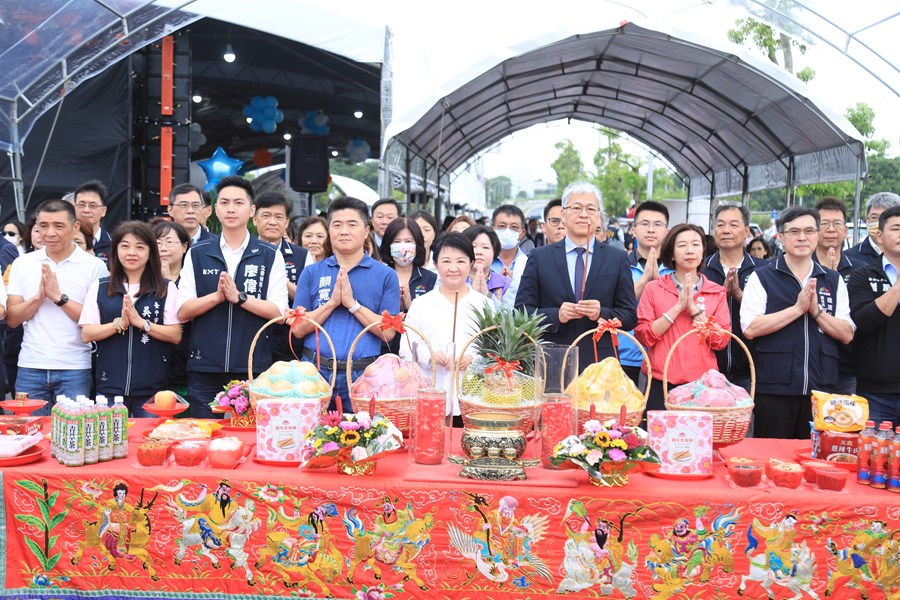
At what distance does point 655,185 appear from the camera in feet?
127

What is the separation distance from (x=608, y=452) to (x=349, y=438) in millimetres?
769

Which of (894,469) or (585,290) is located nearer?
(894,469)

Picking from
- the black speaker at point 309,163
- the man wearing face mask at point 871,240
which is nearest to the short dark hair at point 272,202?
the man wearing face mask at point 871,240

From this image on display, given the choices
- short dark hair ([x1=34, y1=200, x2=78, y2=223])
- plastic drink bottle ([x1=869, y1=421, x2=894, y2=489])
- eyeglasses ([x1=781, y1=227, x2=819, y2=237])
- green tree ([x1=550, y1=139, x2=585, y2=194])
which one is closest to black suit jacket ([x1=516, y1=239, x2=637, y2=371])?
eyeglasses ([x1=781, y1=227, x2=819, y2=237])

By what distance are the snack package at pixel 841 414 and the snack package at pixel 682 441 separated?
1.77 ft

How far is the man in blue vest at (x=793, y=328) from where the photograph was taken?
347 cm

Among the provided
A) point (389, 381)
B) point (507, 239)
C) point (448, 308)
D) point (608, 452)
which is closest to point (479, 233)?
point (507, 239)

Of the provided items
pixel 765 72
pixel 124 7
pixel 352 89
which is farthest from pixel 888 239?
pixel 352 89

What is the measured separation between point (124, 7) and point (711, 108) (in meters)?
7.85

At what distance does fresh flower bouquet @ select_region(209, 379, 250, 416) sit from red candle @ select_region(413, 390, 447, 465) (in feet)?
2.54

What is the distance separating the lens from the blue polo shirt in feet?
11.2

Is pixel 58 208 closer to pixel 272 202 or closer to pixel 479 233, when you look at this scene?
pixel 272 202

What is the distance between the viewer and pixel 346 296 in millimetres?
3346

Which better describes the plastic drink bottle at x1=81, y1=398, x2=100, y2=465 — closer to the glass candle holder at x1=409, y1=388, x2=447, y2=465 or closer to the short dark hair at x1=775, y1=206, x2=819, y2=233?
the glass candle holder at x1=409, y1=388, x2=447, y2=465
